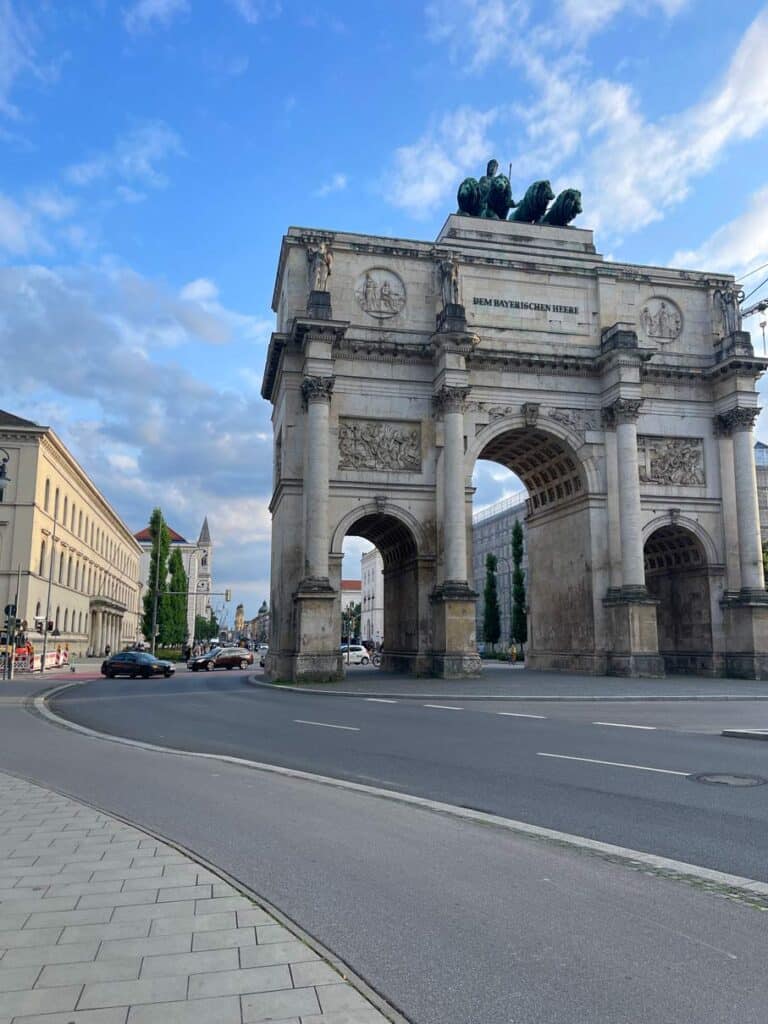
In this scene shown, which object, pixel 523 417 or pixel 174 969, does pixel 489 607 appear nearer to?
pixel 523 417

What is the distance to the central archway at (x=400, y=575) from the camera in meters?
31.6

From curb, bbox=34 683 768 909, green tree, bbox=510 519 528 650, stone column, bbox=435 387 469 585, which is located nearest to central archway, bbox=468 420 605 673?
stone column, bbox=435 387 469 585

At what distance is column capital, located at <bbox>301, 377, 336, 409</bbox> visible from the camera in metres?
30.5

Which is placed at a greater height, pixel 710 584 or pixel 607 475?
pixel 607 475

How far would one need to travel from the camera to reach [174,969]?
378 centimetres

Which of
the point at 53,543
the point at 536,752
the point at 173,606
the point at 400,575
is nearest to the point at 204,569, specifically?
the point at 173,606

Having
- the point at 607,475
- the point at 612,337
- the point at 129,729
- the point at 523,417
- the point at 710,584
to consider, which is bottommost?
the point at 129,729

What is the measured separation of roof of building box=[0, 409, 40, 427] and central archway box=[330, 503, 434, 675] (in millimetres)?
27000

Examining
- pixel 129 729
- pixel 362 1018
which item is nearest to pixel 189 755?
pixel 129 729

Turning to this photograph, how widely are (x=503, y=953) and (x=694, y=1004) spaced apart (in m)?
0.94

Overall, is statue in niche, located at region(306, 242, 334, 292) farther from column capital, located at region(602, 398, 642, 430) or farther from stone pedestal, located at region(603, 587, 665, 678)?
stone pedestal, located at region(603, 587, 665, 678)

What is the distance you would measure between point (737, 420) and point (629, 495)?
643 centimetres

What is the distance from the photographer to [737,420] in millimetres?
34500

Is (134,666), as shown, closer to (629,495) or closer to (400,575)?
(400,575)
